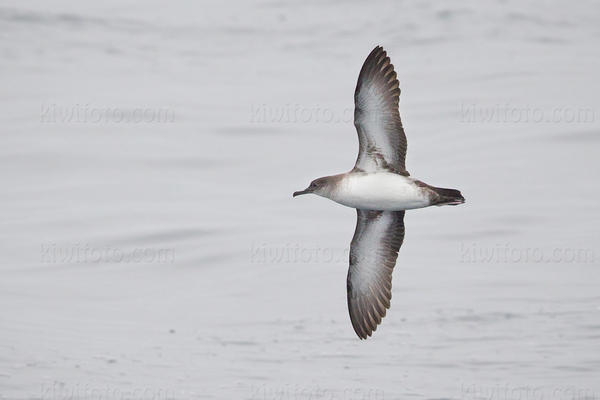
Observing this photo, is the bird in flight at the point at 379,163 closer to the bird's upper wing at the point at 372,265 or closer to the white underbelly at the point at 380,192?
the white underbelly at the point at 380,192

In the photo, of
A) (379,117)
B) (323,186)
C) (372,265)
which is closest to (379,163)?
(379,117)

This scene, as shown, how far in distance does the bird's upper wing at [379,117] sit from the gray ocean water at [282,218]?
4.17m

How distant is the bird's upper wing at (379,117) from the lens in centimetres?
1086

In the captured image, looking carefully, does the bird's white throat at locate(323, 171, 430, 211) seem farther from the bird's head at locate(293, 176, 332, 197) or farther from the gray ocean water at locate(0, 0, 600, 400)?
the gray ocean water at locate(0, 0, 600, 400)

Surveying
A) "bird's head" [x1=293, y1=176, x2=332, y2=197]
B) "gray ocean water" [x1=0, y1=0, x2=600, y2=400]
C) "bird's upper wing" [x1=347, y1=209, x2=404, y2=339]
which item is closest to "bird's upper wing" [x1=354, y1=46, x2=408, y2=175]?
"bird's head" [x1=293, y1=176, x2=332, y2=197]

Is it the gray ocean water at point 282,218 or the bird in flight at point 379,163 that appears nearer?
the bird in flight at point 379,163

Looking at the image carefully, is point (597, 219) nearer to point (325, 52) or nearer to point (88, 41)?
point (325, 52)

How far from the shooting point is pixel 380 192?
35.9ft

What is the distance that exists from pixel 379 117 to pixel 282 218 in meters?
10.0

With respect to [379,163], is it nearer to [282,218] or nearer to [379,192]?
[379,192]

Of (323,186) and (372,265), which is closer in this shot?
(323,186)

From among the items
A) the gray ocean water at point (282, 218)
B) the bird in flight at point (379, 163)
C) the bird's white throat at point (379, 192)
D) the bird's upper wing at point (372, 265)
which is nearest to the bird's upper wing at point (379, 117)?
the bird in flight at point (379, 163)

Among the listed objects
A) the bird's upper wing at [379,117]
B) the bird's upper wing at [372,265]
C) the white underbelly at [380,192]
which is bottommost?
the bird's upper wing at [372,265]

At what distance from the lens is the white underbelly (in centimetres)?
1084
